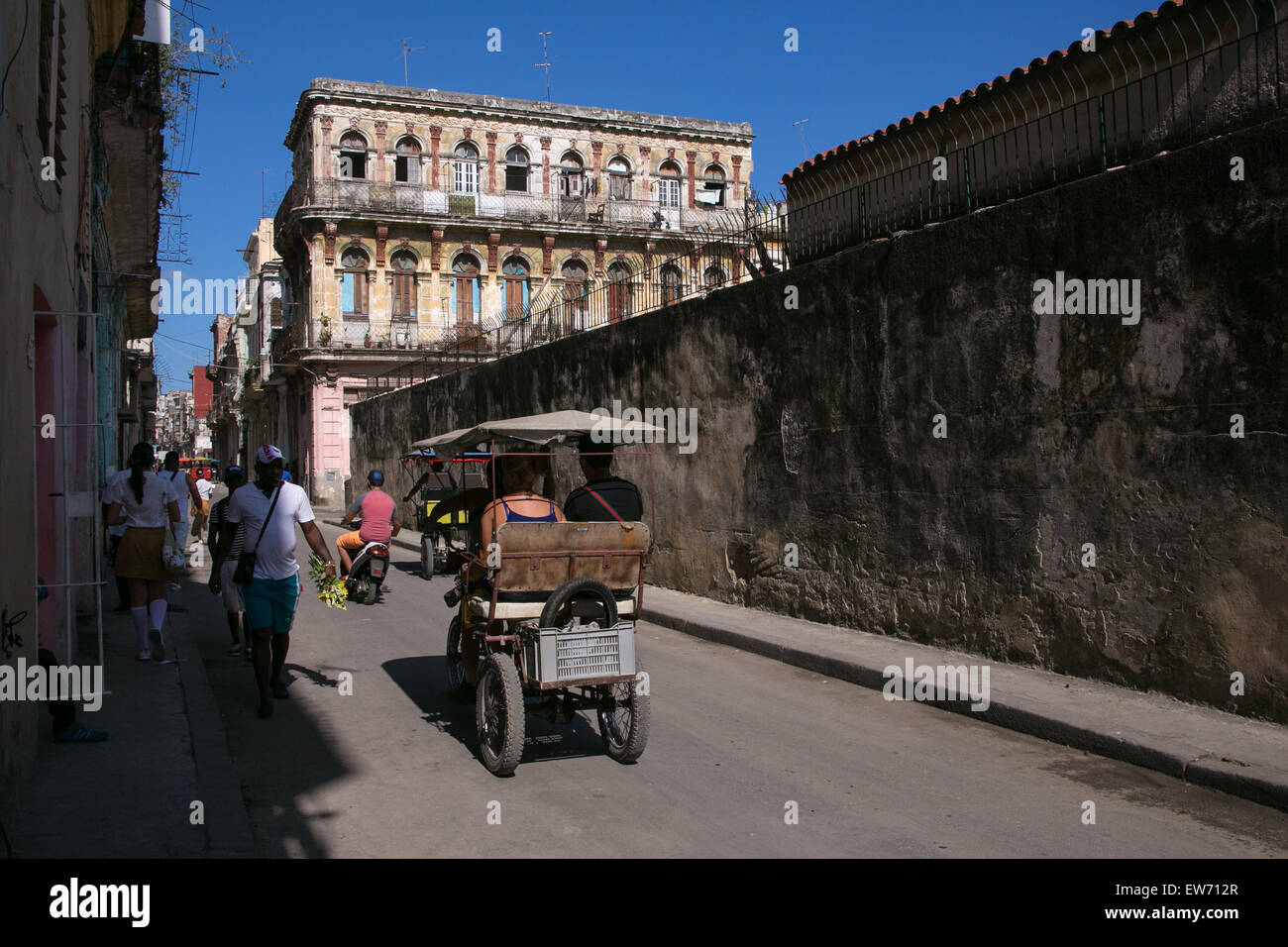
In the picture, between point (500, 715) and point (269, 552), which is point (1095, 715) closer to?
point (500, 715)

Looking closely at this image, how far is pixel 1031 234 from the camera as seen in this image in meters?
8.20

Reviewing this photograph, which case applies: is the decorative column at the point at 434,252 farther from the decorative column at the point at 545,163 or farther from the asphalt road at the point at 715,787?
the asphalt road at the point at 715,787

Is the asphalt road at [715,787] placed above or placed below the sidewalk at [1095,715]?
below

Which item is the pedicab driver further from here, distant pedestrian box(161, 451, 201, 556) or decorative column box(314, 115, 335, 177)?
decorative column box(314, 115, 335, 177)

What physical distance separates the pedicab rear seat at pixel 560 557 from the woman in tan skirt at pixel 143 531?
12.9 ft

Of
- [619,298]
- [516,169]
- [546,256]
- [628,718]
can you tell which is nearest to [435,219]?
[516,169]

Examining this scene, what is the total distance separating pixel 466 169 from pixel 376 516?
29.9m

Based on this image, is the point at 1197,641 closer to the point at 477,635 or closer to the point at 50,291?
the point at 477,635

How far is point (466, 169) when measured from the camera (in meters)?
40.2

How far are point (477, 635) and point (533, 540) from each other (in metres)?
0.82

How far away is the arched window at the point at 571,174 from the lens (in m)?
41.5

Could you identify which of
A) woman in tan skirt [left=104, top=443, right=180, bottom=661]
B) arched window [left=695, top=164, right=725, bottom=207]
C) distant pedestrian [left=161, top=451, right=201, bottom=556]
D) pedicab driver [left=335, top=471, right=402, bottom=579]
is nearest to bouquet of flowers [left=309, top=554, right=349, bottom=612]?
woman in tan skirt [left=104, top=443, right=180, bottom=661]

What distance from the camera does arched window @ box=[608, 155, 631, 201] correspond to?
1655 inches

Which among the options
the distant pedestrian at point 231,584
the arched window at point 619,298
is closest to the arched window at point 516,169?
the arched window at point 619,298
